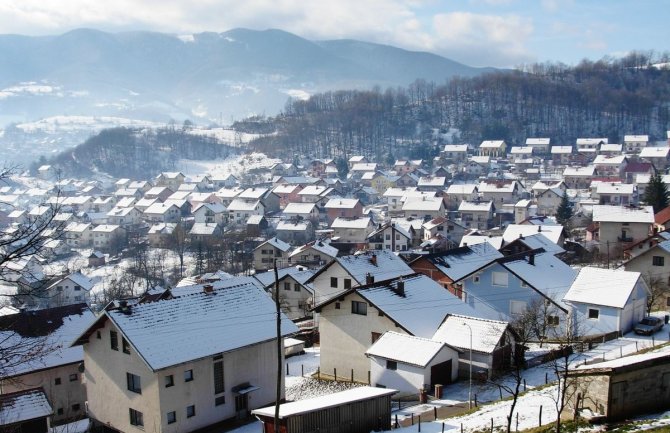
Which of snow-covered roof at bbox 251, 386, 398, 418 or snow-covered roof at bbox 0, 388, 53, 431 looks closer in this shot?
snow-covered roof at bbox 251, 386, 398, 418

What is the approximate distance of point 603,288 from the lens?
25.5m

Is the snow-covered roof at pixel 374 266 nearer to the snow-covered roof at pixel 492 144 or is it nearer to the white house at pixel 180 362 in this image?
the white house at pixel 180 362

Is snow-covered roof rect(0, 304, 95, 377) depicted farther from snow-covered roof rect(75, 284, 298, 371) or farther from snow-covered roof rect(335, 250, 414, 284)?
snow-covered roof rect(335, 250, 414, 284)

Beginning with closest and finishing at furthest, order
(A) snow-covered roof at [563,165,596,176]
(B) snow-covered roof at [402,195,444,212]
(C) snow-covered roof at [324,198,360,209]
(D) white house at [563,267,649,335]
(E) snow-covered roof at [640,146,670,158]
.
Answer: (D) white house at [563,267,649,335] < (B) snow-covered roof at [402,195,444,212] < (C) snow-covered roof at [324,198,360,209] < (A) snow-covered roof at [563,165,596,176] < (E) snow-covered roof at [640,146,670,158]

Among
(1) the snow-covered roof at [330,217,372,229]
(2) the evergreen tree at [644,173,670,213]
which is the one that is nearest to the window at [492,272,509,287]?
(2) the evergreen tree at [644,173,670,213]

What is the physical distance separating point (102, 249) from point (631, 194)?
70.1 metres

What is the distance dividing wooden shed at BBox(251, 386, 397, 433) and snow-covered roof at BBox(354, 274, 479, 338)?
550 centimetres

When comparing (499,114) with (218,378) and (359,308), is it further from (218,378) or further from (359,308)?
(218,378)

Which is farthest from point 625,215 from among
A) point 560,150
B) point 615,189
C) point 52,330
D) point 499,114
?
point 499,114

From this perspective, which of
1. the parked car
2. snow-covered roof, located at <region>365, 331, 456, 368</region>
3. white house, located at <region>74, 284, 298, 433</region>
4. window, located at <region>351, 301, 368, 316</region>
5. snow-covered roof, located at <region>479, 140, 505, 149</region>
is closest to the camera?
white house, located at <region>74, 284, 298, 433</region>

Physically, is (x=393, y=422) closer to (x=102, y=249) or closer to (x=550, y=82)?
(x=102, y=249)

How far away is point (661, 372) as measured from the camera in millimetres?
13547

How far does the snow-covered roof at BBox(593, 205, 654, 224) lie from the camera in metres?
46.8

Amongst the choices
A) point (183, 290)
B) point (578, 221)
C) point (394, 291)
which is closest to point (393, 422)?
point (394, 291)
